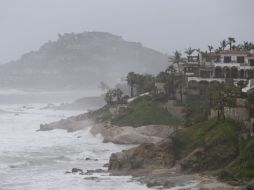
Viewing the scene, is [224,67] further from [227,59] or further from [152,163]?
[152,163]

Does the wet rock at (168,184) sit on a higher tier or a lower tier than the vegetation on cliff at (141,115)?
lower

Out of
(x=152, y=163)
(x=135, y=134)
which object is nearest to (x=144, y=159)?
(x=152, y=163)

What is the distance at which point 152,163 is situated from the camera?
2474 inches

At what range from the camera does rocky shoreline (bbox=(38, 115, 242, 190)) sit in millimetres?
53812

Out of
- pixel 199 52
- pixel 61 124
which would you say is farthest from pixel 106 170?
pixel 199 52

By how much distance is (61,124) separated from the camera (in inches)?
4075

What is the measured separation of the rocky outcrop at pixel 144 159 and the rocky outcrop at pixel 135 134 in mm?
15754

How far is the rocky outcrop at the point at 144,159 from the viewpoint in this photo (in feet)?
205

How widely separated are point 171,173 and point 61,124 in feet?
153

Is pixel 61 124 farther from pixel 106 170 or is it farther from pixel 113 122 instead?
pixel 106 170

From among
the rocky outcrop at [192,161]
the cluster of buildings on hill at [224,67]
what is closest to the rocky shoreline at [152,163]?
the rocky outcrop at [192,161]

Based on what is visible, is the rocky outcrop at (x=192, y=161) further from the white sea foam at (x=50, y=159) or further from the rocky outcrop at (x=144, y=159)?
the white sea foam at (x=50, y=159)

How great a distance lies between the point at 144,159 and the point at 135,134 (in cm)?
1999

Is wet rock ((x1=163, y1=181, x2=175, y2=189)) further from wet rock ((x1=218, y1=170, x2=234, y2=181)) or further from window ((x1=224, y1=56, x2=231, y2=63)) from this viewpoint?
window ((x1=224, y1=56, x2=231, y2=63))
